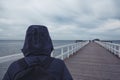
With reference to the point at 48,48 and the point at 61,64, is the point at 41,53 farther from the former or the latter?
the point at 61,64

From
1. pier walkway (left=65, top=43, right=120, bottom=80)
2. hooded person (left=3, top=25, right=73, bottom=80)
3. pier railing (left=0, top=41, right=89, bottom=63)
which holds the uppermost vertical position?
hooded person (left=3, top=25, right=73, bottom=80)

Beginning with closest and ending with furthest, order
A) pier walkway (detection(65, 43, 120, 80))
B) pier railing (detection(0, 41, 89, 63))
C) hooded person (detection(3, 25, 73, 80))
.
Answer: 1. hooded person (detection(3, 25, 73, 80))
2. pier railing (detection(0, 41, 89, 63))
3. pier walkway (detection(65, 43, 120, 80))

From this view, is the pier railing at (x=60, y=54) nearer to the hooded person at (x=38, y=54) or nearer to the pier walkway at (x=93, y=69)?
the pier walkway at (x=93, y=69)

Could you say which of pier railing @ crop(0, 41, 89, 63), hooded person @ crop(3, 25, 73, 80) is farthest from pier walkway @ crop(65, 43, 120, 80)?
hooded person @ crop(3, 25, 73, 80)

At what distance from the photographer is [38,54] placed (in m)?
1.83

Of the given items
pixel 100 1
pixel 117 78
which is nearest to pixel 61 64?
pixel 117 78

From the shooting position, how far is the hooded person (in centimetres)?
178

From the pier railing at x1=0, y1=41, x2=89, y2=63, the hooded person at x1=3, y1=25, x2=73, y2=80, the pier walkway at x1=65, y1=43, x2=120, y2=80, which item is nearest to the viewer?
the hooded person at x1=3, y1=25, x2=73, y2=80

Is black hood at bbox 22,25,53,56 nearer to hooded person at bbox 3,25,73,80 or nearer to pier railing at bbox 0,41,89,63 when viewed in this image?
hooded person at bbox 3,25,73,80

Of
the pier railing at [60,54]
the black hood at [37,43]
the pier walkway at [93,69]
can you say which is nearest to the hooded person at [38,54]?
Answer: the black hood at [37,43]

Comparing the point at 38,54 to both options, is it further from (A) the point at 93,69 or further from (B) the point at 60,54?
(B) the point at 60,54

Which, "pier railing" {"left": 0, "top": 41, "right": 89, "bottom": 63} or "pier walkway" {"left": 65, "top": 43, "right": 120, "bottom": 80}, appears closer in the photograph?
"pier railing" {"left": 0, "top": 41, "right": 89, "bottom": 63}

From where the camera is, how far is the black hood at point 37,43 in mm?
1815

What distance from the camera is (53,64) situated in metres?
1.83
